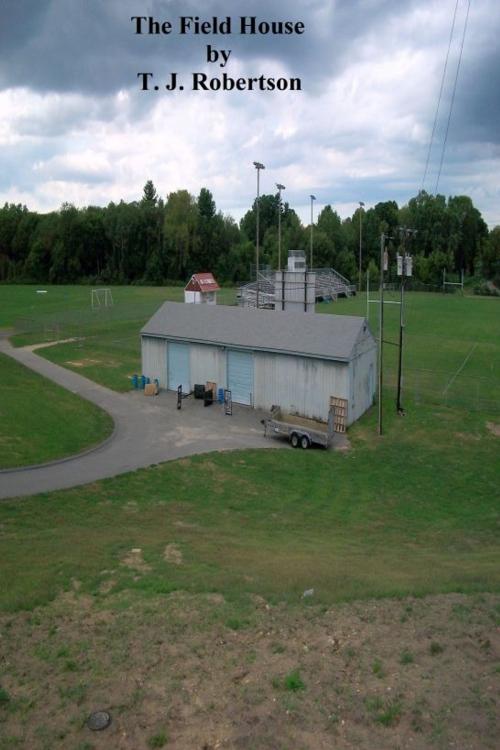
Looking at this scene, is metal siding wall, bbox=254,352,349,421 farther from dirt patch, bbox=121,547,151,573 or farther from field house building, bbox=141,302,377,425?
dirt patch, bbox=121,547,151,573

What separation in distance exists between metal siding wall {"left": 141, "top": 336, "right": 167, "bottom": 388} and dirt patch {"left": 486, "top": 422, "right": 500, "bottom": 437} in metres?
15.9

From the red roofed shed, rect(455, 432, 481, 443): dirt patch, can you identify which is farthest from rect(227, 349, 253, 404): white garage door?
the red roofed shed

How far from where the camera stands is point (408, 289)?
10669 cm

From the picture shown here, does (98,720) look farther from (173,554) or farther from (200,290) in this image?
(200,290)

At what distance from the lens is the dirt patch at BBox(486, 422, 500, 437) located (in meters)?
27.7

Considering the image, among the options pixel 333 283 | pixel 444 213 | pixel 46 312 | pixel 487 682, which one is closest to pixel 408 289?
pixel 333 283

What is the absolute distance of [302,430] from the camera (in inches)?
1000

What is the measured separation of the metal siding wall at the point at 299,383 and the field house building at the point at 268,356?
0.14 ft

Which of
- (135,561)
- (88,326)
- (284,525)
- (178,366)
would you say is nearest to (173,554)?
(135,561)

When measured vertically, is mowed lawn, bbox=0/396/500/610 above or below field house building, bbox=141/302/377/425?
below

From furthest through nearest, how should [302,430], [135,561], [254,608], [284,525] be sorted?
1. [302,430]
2. [284,525]
3. [135,561]
4. [254,608]

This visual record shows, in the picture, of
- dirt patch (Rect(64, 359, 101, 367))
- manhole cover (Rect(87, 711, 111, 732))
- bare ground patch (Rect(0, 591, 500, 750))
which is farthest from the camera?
dirt patch (Rect(64, 359, 101, 367))

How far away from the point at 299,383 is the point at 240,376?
330 centimetres

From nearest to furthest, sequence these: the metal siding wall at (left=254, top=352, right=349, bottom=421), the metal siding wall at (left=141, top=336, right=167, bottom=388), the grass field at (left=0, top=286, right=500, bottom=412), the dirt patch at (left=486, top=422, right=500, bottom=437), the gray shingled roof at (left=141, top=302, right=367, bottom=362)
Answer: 1. the dirt patch at (left=486, top=422, right=500, bottom=437)
2. the metal siding wall at (left=254, top=352, right=349, bottom=421)
3. the gray shingled roof at (left=141, top=302, right=367, bottom=362)
4. the metal siding wall at (left=141, top=336, right=167, bottom=388)
5. the grass field at (left=0, top=286, right=500, bottom=412)
